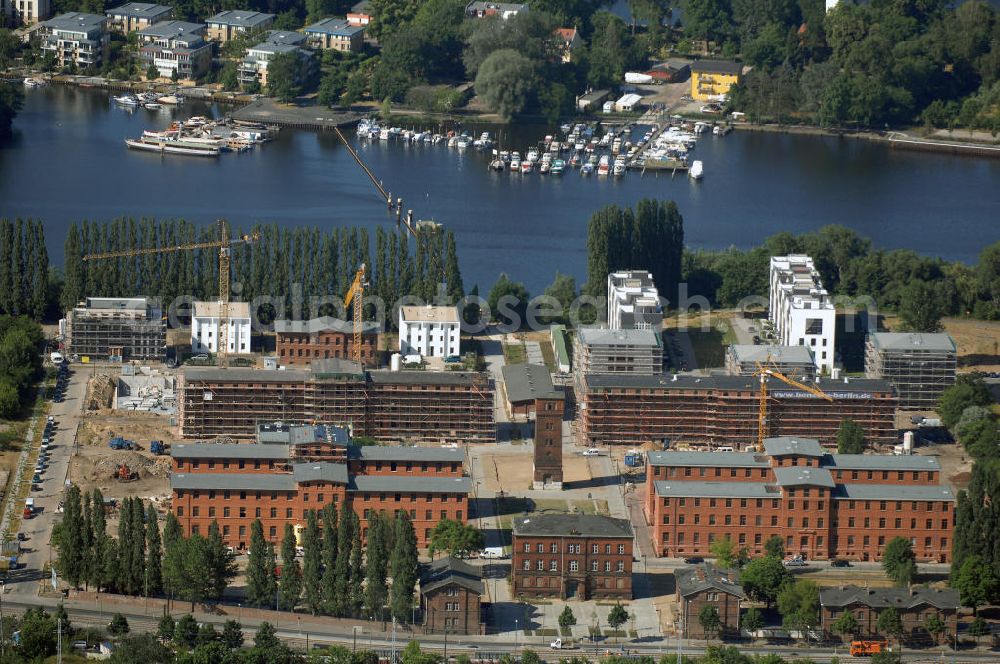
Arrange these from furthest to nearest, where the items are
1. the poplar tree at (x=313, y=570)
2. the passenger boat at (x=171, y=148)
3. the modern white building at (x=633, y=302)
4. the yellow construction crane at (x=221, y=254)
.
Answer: the passenger boat at (x=171, y=148) → the yellow construction crane at (x=221, y=254) → the modern white building at (x=633, y=302) → the poplar tree at (x=313, y=570)

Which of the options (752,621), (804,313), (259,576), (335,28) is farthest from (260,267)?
(335,28)

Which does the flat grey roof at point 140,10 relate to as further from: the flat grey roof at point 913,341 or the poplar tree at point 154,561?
the poplar tree at point 154,561

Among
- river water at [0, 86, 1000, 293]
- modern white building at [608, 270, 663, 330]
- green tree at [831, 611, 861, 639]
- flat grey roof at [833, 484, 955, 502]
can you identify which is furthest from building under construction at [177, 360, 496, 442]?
green tree at [831, 611, 861, 639]

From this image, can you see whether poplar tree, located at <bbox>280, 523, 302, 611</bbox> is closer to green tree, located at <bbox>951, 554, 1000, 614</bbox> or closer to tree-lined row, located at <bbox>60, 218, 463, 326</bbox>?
green tree, located at <bbox>951, 554, 1000, 614</bbox>

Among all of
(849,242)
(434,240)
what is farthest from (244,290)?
(849,242)

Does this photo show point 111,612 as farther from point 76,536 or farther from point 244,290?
point 244,290

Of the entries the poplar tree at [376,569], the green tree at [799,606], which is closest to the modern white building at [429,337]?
the poplar tree at [376,569]

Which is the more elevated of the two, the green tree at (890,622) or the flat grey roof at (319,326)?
the flat grey roof at (319,326)
